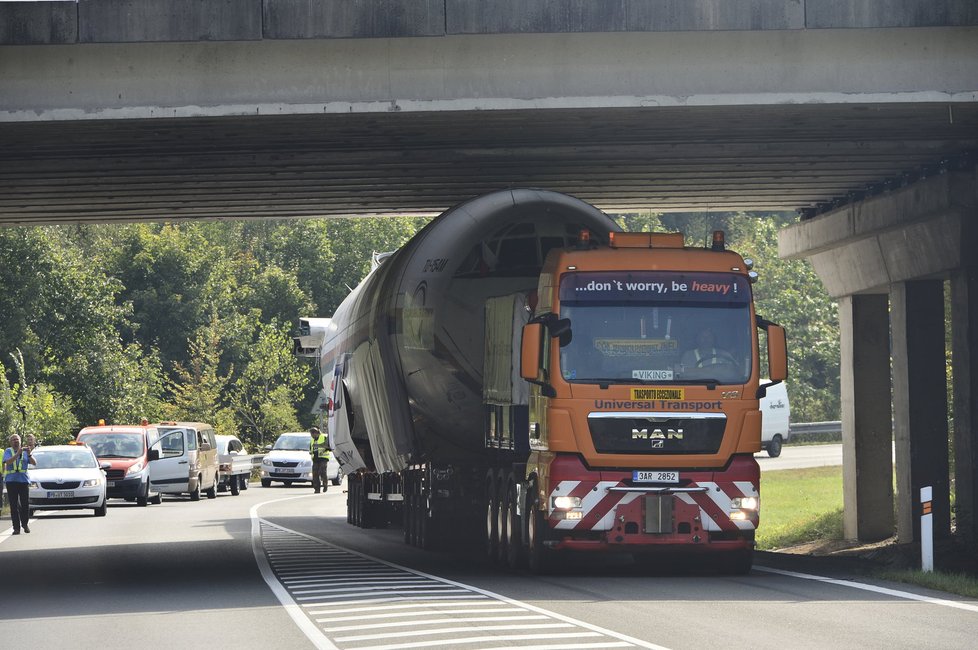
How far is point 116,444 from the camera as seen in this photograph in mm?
42031

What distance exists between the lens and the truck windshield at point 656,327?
61.5 ft

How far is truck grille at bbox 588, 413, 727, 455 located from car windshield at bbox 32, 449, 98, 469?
2056 centimetres

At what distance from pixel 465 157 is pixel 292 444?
34355mm

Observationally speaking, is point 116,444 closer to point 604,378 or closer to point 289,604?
point 604,378

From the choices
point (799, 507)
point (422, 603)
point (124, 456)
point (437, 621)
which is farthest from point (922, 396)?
point (124, 456)

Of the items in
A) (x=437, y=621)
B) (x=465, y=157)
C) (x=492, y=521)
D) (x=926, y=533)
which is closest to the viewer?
(x=437, y=621)

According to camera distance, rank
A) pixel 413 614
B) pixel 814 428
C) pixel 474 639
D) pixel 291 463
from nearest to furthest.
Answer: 1. pixel 474 639
2. pixel 413 614
3. pixel 291 463
4. pixel 814 428

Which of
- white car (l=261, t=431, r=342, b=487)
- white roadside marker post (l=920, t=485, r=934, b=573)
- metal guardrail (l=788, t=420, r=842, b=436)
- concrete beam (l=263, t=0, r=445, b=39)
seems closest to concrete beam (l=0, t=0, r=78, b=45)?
concrete beam (l=263, t=0, r=445, b=39)

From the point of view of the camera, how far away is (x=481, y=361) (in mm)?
21391

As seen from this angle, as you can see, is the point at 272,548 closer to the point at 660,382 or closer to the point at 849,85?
the point at 660,382

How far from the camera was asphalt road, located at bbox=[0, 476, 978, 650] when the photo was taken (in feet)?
43.5

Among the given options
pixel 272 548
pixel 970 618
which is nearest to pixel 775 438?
pixel 272 548

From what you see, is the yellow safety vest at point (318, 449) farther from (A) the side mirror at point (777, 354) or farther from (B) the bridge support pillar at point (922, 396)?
(A) the side mirror at point (777, 354)

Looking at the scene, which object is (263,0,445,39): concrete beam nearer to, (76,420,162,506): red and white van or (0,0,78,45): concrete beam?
(0,0,78,45): concrete beam
